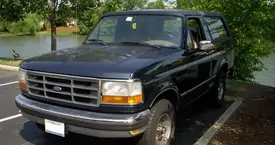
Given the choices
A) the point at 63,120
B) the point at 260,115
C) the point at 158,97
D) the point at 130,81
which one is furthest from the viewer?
the point at 260,115

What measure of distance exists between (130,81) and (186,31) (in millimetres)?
1609

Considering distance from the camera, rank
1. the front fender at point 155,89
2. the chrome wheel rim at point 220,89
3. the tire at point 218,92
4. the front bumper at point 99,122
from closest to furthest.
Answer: the front bumper at point 99,122 → the front fender at point 155,89 → the tire at point 218,92 → the chrome wheel rim at point 220,89

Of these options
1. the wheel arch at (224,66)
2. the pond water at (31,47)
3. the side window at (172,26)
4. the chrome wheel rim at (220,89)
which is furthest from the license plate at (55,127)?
the pond water at (31,47)

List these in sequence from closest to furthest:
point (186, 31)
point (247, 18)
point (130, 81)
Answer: point (130, 81) → point (186, 31) → point (247, 18)

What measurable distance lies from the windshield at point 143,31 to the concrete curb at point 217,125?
1.36m

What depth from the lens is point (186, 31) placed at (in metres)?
4.10

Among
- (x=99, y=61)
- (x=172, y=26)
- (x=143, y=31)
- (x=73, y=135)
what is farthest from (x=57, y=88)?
(x=172, y=26)

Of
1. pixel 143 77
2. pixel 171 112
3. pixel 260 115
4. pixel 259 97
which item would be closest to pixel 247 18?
pixel 259 97

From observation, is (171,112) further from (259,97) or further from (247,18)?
(247,18)

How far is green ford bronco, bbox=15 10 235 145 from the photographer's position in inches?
115

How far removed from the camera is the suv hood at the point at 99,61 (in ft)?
9.64

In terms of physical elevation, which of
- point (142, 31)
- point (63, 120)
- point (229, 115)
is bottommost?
point (229, 115)

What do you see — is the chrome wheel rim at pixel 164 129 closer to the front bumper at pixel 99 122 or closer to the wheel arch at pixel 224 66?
the front bumper at pixel 99 122

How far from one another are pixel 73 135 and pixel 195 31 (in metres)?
2.43
